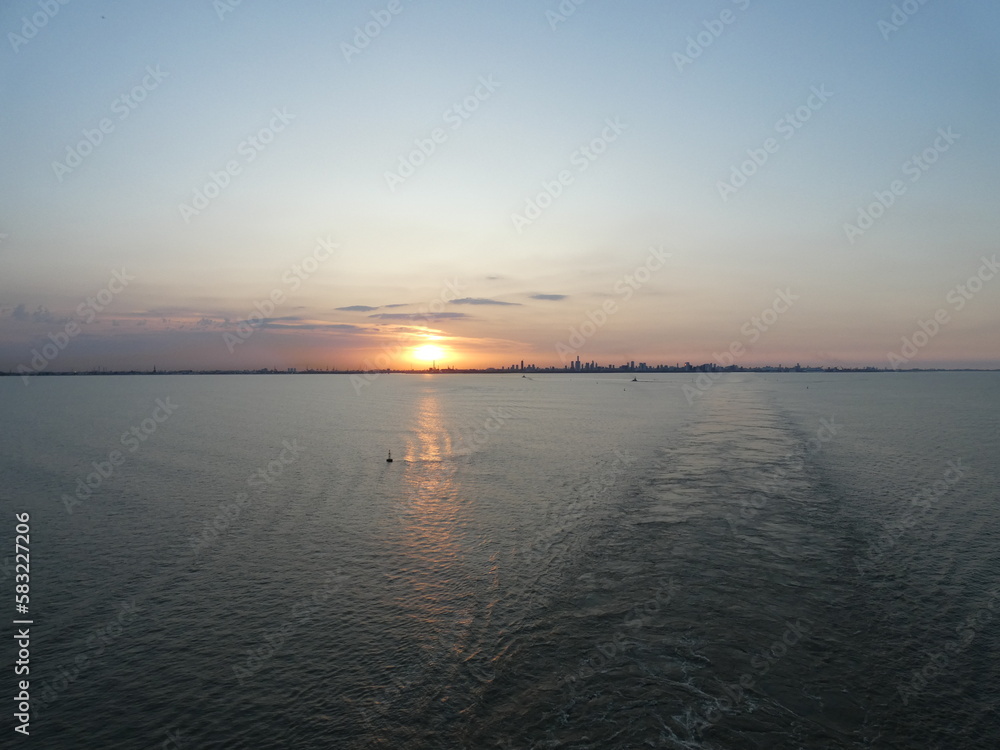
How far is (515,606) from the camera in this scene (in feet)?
96.2

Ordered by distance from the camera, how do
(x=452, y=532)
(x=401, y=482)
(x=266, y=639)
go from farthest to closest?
(x=401, y=482), (x=452, y=532), (x=266, y=639)

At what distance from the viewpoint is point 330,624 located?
27766 mm

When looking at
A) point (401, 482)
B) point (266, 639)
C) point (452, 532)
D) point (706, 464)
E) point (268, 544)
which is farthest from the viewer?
point (706, 464)

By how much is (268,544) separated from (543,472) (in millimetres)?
33101

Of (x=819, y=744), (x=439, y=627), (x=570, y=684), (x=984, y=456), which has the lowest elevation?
(x=819, y=744)

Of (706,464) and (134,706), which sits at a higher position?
(706,464)

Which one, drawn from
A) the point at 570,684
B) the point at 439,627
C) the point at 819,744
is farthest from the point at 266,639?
the point at 819,744

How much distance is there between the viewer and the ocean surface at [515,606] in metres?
20.6

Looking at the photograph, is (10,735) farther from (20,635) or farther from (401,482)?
(401,482)

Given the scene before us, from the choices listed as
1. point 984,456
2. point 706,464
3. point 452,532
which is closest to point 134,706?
point 452,532

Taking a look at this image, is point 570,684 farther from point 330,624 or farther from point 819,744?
point 330,624

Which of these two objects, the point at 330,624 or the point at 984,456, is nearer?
the point at 330,624

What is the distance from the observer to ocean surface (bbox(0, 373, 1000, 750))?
20.6 meters

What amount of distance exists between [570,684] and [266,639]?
49.2 feet
